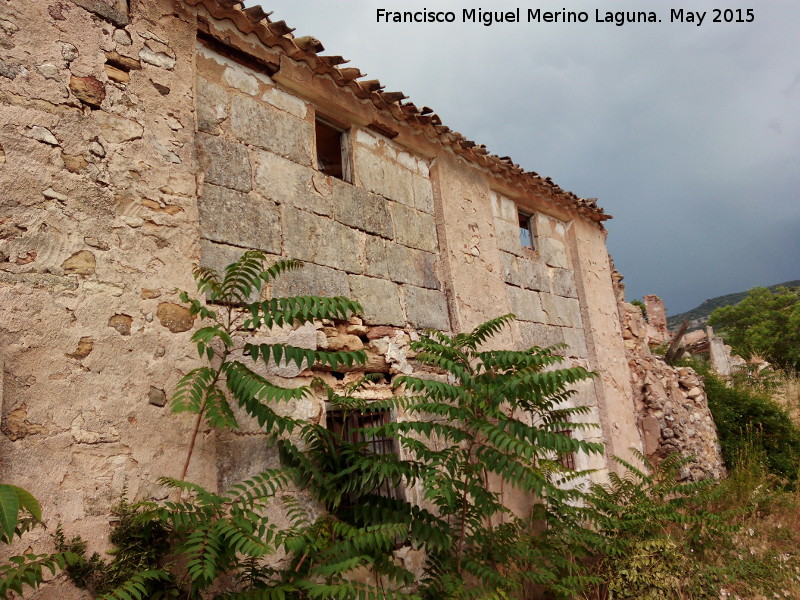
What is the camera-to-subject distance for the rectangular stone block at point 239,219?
3812mm

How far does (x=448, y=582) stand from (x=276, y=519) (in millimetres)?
1287

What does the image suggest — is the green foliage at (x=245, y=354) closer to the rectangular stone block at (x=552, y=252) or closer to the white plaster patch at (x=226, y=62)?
the white plaster patch at (x=226, y=62)

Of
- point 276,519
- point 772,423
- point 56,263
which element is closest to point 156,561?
point 276,519

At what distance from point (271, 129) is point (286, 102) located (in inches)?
14.5

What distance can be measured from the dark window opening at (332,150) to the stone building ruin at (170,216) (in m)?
0.03

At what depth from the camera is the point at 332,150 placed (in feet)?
19.0

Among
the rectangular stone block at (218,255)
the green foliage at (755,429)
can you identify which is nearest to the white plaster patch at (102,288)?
the rectangular stone block at (218,255)

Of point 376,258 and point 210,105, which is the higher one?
point 210,105

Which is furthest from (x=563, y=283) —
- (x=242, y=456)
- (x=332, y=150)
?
(x=242, y=456)

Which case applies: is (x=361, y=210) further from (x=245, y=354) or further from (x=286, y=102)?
(x=245, y=354)

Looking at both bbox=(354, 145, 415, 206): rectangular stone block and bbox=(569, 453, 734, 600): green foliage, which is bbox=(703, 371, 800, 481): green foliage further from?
bbox=(354, 145, 415, 206): rectangular stone block

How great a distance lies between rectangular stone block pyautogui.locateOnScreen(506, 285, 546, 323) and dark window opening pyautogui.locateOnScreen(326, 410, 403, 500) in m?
2.57

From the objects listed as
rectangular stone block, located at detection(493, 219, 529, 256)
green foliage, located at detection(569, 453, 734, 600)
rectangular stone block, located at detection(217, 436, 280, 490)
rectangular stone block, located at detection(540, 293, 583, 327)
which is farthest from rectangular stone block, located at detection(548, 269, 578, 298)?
rectangular stone block, located at detection(217, 436, 280, 490)

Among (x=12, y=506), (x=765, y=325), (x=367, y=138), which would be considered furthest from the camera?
(x=765, y=325)
